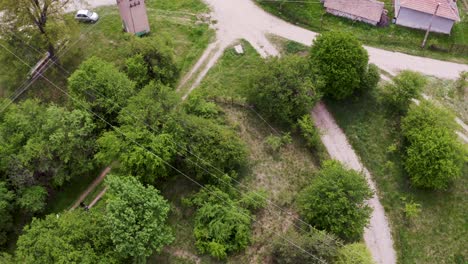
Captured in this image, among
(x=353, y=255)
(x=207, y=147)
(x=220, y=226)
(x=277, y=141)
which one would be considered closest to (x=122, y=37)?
(x=207, y=147)

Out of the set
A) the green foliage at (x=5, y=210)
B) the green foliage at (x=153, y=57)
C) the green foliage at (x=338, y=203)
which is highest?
the green foliage at (x=153, y=57)

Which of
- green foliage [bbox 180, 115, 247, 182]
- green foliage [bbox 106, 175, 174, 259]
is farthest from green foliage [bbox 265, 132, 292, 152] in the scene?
green foliage [bbox 106, 175, 174, 259]

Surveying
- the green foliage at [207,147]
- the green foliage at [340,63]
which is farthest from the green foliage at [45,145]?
the green foliage at [340,63]

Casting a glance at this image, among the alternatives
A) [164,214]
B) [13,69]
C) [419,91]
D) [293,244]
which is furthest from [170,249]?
[419,91]

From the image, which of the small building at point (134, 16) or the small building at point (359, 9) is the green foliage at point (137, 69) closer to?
the small building at point (134, 16)

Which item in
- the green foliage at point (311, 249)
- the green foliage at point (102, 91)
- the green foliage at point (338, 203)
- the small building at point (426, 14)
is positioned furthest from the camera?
the small building at point (426, 14)

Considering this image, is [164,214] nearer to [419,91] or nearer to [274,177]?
[274,177]

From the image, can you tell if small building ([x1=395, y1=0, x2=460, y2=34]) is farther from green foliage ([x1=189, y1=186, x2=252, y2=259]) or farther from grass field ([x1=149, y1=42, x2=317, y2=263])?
green foliage ([x1=189, y1=186, x2=252, y2=259])
